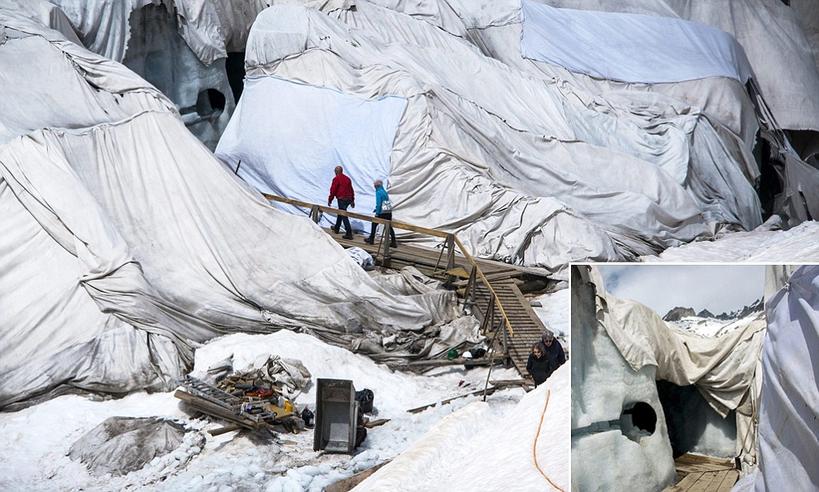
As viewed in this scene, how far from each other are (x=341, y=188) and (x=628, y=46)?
6.77 metres

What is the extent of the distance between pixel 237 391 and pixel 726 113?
34.4ft

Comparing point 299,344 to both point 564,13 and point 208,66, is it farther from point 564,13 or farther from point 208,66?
point 564,13

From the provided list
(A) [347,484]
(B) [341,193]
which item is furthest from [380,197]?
(A) [347,484]

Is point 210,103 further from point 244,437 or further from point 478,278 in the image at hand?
point 244,437

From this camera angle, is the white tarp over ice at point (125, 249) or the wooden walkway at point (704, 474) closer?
the wooden walkway at point (704, 474)

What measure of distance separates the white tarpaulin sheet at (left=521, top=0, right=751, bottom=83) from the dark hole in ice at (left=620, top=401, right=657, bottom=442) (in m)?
12.6

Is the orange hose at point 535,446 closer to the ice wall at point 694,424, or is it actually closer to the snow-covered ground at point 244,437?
the ice wall at point 694,424

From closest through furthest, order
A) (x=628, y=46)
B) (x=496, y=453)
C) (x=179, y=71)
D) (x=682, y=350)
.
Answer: (x=682, y=350), (x=496, y=453), (x=179, y=71), (x=628, y=46)

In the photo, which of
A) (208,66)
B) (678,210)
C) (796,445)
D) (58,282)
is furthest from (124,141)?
(796,445)

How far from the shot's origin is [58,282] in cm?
825

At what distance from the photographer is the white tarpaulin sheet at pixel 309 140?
12242mm

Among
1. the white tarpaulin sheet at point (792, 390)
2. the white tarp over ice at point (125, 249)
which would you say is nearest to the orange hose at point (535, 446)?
the white tarpaulin sheet at point (792, 390)

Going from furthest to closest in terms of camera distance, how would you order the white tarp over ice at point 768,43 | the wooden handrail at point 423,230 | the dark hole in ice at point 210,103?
the white tarp over ice at point 768,43 < the dark hole in ice at point 210,103 < the wooden handrail at point 423,230

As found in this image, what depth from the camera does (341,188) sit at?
36.6 ft
